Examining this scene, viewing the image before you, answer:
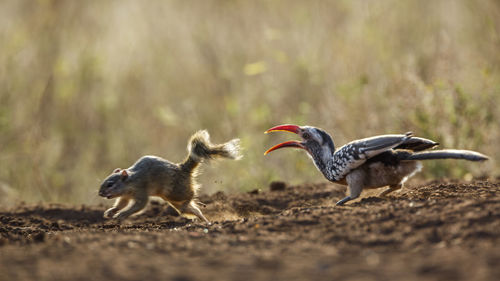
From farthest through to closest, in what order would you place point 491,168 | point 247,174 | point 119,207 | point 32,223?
point 247,174 → point 491,168 → point 119,207 → point 32,223

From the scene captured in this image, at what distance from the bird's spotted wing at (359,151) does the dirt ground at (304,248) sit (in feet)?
1.61

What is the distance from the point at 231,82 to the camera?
1238 cm

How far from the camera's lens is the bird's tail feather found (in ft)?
17.1

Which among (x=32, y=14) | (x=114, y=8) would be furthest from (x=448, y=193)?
(x=114, y=8)

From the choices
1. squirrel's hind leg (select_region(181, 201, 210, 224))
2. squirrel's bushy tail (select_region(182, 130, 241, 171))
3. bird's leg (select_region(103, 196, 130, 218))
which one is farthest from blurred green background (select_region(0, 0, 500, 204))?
bird's leg (select_region(103, 196, 130, 218))

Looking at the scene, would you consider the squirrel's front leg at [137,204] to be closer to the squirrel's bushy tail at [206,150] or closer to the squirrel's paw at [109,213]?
the squirrel's paw at [109,213]

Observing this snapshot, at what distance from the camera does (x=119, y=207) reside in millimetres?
7070

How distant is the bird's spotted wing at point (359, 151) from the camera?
18.8 ft

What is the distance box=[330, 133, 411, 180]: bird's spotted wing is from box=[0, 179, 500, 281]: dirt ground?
0.49 meters

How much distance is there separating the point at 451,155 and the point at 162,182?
10.3 feet

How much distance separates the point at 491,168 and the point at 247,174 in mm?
3580

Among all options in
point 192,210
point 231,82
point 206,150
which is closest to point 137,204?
point 192,210

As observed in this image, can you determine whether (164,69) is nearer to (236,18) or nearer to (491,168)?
(236,18)

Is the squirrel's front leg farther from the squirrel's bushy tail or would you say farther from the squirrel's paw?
the squirrel's bushy tail
